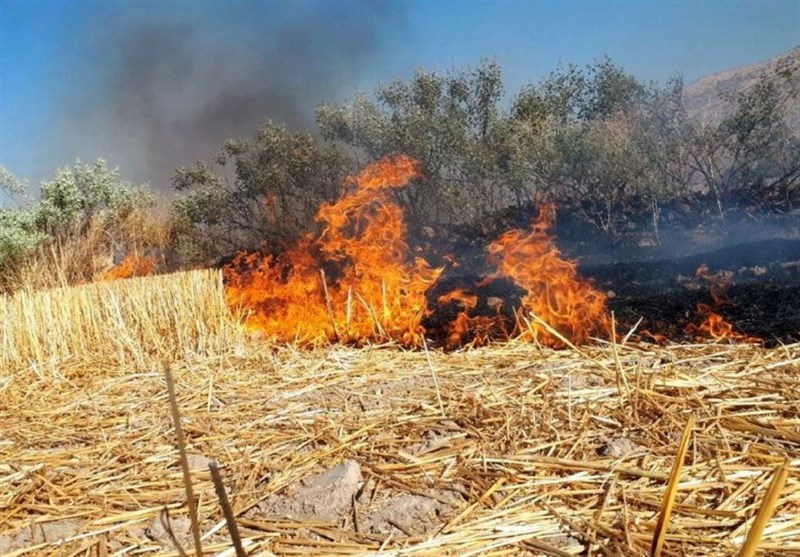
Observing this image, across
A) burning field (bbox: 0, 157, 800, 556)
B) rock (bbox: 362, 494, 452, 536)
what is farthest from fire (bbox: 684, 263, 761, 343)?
rock (bbox: 362, 494, 452, 536)

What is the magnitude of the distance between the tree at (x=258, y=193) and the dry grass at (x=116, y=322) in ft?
24.9

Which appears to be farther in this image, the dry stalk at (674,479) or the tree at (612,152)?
the tree at (612,152)

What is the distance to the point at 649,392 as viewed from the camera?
281 cm

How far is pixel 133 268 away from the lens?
434 inches

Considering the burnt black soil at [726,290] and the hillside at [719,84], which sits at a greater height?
the hillside at [719,84]

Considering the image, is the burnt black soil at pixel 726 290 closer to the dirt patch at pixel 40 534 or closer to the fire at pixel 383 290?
the fire at pixel 383 290

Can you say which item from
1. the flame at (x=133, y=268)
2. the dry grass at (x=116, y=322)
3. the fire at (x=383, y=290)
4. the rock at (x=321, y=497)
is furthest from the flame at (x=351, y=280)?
the rock at (x=321, y=497)

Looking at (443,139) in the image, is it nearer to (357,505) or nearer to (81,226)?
(81,226)

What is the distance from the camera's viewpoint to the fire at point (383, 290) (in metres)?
6.41

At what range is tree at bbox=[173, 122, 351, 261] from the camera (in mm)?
13891

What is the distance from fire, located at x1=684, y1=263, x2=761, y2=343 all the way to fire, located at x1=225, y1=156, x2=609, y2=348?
103 centimetres

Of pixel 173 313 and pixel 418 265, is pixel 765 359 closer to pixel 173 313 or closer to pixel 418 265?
pixel 173 313

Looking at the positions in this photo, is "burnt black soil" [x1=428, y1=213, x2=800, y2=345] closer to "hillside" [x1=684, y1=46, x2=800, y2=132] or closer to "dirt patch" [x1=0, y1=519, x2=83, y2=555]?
"dirt patch" [x1=0, y1=519, x2=83, y2=555]

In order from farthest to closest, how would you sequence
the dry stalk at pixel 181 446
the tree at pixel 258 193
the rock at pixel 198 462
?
the tree at pixel 258 193, the rock at pixel 198 462, the dry stalk at pixel 181 446
